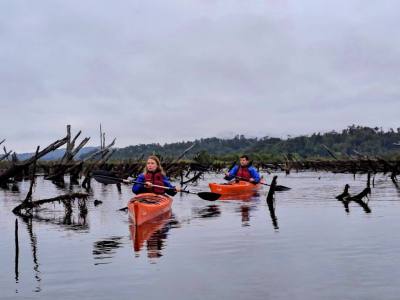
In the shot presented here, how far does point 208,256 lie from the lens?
1075 cm

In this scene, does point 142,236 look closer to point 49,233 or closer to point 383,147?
point 49,233

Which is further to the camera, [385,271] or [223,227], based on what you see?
[223,227]

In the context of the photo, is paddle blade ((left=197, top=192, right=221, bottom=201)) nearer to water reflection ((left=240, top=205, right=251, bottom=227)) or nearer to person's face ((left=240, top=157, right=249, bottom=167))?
water reflection ((left=240, top=205, right=251, bottom=227))

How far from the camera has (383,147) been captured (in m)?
136

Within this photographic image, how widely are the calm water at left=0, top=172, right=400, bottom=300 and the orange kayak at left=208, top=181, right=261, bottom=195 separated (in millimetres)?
7510

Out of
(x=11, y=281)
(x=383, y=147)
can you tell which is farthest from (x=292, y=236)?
(x=383, y=147)

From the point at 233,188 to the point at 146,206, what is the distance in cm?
1079

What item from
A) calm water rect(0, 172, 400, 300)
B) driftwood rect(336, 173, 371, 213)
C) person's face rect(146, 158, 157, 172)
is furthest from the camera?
driftwood rect(336, 173, 371, 213)

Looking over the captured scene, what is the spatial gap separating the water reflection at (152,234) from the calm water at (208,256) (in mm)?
23

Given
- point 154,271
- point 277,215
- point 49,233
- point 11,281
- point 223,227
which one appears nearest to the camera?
point 11,281

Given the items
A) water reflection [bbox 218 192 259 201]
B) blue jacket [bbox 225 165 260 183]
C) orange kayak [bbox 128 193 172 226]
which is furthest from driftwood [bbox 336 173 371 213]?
orange kayak [bbox 128 193 172 226]

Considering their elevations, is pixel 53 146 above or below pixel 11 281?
above

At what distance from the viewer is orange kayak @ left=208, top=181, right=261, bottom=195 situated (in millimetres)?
25859

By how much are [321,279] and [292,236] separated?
442cm
